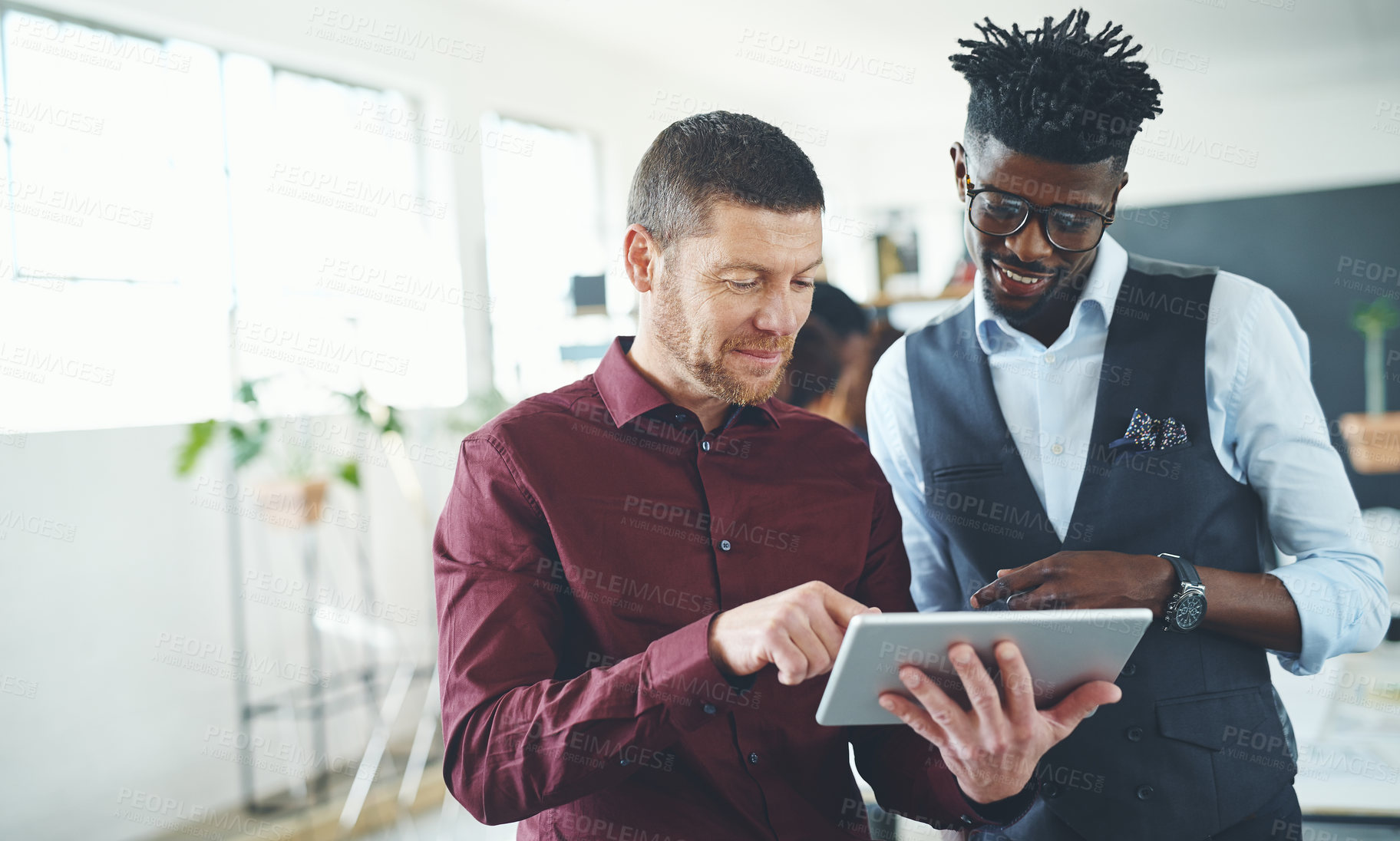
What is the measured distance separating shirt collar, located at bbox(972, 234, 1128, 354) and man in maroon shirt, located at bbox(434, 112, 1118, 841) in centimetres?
31

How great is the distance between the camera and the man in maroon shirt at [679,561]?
1255mm

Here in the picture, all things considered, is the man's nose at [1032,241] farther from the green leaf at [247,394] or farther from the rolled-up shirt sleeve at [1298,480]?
the green leaf at [247,394]

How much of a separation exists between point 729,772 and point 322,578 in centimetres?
363

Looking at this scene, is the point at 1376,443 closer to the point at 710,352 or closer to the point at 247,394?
the point at 247,394

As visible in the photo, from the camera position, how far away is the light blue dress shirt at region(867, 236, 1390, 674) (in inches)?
55.6

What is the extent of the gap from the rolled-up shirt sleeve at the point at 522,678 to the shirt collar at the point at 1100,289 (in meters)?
0.75

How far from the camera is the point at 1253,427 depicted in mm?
1468

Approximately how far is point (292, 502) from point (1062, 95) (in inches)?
125

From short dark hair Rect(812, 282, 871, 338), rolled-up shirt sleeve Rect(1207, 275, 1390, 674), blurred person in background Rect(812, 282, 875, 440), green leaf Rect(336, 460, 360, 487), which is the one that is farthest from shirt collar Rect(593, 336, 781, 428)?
green leaf Rect(336, 460, 360, 487)

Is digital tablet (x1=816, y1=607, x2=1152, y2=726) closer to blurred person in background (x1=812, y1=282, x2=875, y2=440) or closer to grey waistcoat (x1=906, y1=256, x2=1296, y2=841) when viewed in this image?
grey waistcoat (x1=906, y1=256, x2=1296, y2=841)

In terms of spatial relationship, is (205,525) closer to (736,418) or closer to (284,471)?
(284,471)

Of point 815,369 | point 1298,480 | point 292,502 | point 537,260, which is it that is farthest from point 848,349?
point 537,260

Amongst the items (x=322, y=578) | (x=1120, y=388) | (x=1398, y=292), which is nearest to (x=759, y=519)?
(x=1120, y=388)

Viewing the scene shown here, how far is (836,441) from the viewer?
1.63 metres
